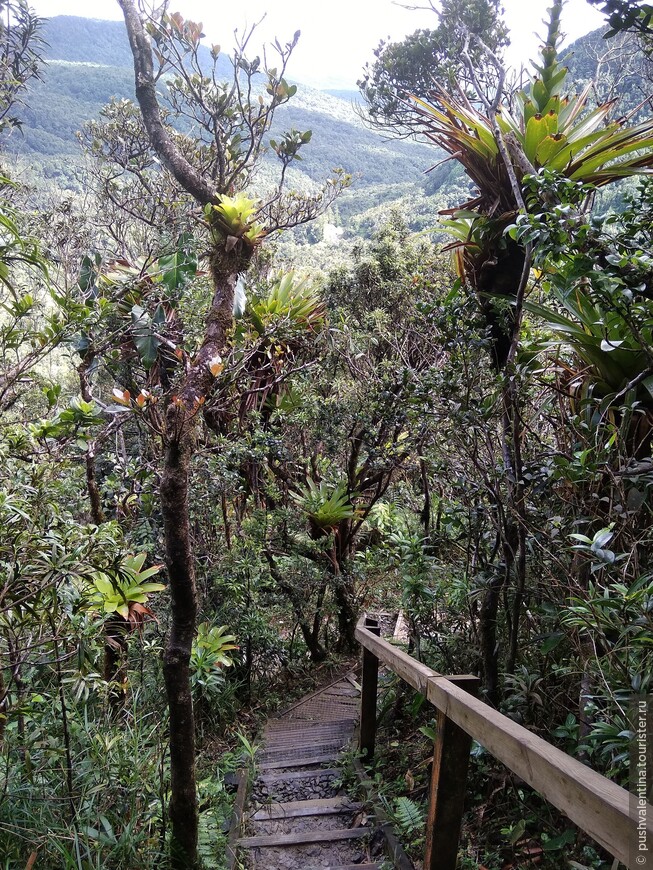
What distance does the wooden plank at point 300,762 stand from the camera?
3516 mm

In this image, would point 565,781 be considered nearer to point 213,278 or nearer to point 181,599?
point 181,599

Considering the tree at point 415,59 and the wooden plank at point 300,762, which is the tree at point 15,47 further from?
the wooden plank at point 300,762

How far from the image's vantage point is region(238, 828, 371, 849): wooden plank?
2.61 m

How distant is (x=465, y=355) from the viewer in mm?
2416

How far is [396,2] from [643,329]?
2277mm

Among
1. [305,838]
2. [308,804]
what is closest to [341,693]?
[308,804]

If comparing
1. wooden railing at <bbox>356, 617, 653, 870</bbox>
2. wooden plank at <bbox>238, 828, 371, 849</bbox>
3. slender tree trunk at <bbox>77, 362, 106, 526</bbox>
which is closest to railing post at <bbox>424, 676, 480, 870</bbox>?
wooden railing at <bbox>356, 617, 653, 870</bbox>

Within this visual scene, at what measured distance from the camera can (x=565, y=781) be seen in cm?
118

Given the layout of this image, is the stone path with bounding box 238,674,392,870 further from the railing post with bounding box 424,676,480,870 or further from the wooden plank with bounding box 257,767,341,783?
the railing post with bounding box 424,676,480,870

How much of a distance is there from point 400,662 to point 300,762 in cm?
159

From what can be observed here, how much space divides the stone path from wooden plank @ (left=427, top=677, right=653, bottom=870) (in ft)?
3.95

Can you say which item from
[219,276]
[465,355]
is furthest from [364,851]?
[219,276]

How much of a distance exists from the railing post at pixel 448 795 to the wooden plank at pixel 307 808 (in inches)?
44.0

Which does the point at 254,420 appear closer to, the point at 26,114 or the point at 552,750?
the point at 552,750
